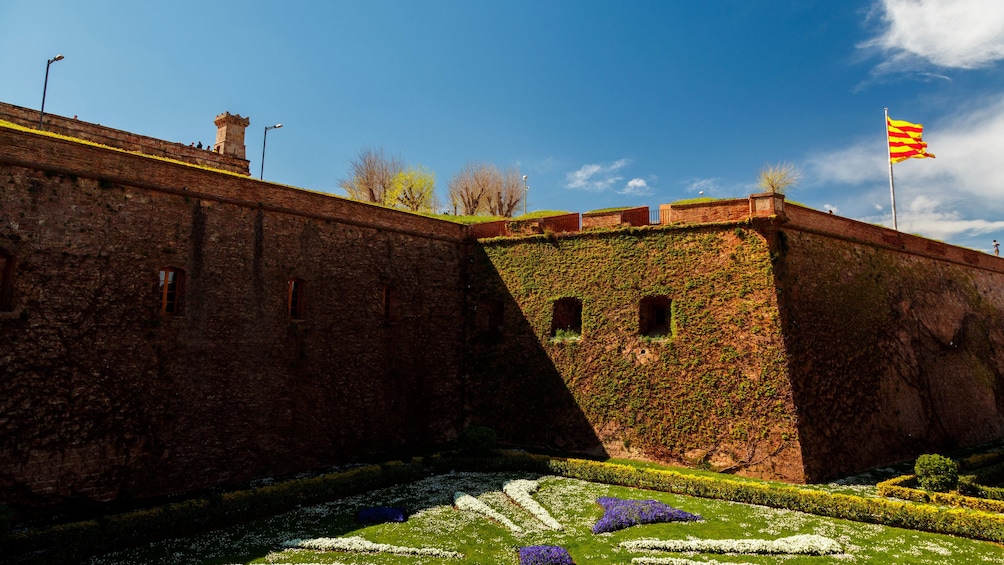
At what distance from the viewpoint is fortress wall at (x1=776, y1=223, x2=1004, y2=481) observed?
47.4 ft

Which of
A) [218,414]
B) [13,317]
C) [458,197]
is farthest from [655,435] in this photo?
[458,197]

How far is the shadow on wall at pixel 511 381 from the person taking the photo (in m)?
17.1

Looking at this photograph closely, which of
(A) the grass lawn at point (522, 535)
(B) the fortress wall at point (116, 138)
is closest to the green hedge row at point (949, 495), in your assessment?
(A) the grass lawn at point (522, 535)

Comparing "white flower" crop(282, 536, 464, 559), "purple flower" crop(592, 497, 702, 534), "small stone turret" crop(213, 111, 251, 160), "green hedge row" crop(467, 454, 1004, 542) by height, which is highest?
"small stone turret" crop(213, 111, 251, 160)

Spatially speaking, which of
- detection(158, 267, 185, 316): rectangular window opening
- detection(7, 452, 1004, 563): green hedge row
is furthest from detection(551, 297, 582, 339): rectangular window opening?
detection(158, 267, 185, 316): rectangular window opening

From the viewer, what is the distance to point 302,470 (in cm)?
1436

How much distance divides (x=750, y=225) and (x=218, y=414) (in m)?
13.8

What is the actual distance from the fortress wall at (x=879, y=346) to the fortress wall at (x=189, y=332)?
10740 millimetres

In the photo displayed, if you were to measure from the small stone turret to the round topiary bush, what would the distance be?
22.2 m

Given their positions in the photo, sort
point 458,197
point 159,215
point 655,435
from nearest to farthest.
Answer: point 159,215, point 655,435, point 458,197

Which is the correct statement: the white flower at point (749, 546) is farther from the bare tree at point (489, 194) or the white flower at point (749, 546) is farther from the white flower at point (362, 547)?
the bare tree at point (489, 194)

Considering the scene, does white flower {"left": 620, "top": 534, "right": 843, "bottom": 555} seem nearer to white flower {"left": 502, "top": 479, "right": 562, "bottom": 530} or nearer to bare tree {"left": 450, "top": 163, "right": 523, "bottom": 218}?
white flower {"left": 502, "top": 479, "right": 562, "bottom": 530}

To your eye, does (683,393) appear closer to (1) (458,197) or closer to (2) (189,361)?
(2) (189,361)

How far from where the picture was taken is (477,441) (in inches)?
609
